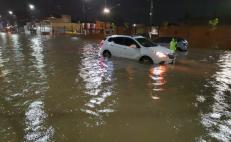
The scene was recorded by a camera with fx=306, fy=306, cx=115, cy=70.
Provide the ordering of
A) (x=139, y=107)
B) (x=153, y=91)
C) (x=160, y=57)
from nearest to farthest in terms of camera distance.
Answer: (x=139, y=107), (x=153, y=91), (x=160, y=57)

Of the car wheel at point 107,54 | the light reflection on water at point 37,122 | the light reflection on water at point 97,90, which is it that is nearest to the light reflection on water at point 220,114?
the light reflection on water at point 97,90

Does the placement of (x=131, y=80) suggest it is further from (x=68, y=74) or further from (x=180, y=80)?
(x=68, y=74)

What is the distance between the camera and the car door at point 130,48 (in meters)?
18.3

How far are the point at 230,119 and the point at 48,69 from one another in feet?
33.8

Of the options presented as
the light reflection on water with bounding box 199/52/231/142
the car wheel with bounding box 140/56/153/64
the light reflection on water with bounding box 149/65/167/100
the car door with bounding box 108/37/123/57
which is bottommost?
the light reflection on water with bounding box 199/52/231/142

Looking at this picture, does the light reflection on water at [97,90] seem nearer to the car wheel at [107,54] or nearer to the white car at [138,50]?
the white car at [138,50]

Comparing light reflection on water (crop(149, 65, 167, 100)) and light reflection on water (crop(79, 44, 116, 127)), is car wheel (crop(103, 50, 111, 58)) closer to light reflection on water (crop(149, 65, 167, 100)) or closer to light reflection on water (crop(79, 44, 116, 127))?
light reflection on water (crop(79, 44, 116, 127))

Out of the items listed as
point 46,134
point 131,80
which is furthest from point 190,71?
point 46,134

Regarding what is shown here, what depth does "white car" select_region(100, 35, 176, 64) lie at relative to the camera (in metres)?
17.6

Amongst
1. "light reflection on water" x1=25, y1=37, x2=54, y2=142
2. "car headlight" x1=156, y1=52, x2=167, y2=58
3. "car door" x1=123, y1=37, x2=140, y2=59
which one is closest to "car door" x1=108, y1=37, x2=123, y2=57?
"car door" x1=123, y1=37, x2=140, y2=59

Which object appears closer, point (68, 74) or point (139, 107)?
point (139, 107)

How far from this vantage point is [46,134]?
21.1ft

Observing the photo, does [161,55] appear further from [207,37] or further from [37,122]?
[207,37]

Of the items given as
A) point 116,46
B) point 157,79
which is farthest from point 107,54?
point 157,79
